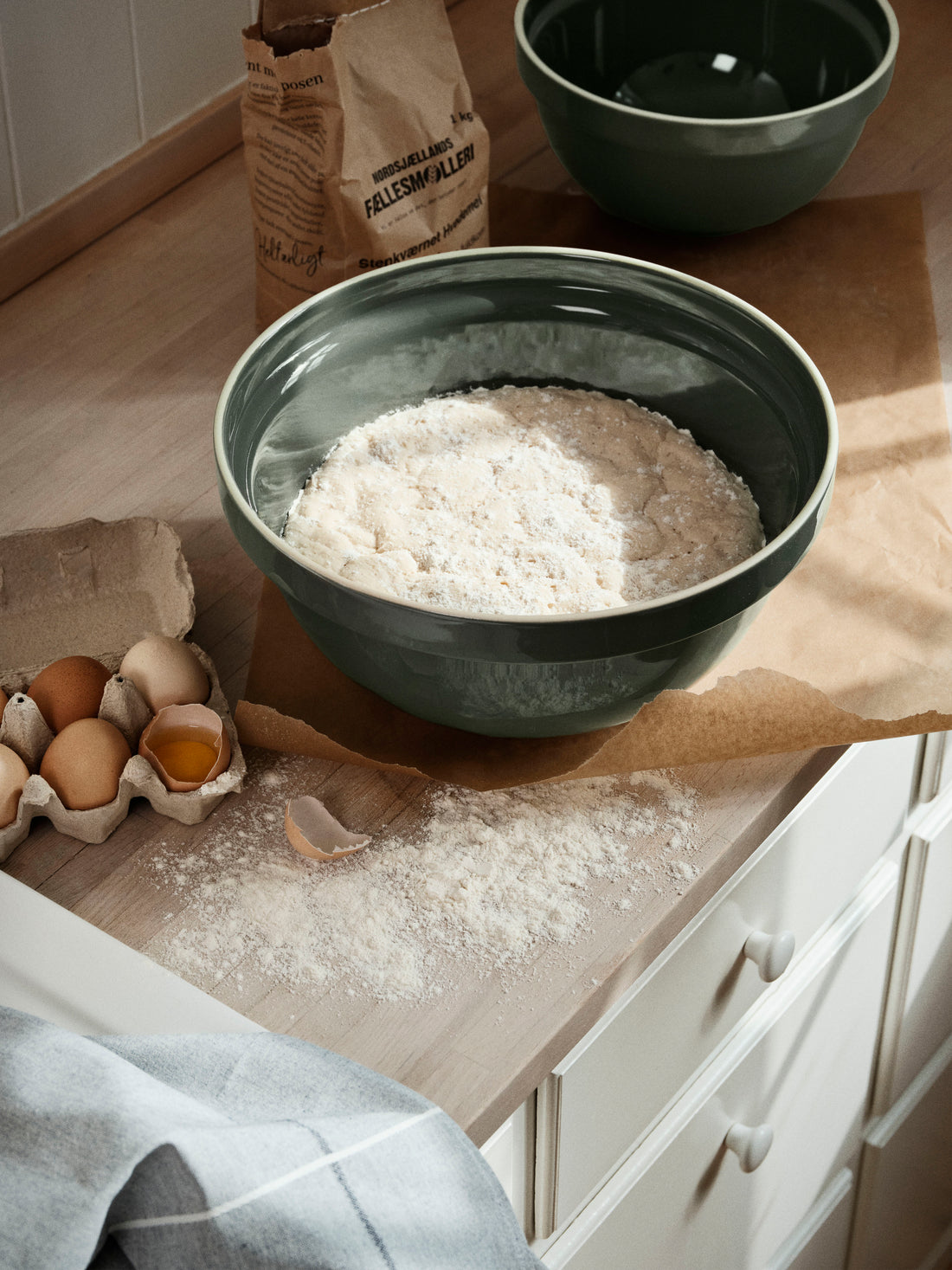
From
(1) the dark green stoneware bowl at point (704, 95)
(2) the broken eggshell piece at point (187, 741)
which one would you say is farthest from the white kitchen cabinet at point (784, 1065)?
(1) the dark green stoneware bowl at point (704, 95)

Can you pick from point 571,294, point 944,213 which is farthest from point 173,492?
point 944,213

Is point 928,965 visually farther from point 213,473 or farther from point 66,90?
point 66,90

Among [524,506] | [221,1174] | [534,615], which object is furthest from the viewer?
[524,506]

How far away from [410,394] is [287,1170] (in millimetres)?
563

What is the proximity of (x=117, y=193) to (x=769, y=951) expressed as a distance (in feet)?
2.90

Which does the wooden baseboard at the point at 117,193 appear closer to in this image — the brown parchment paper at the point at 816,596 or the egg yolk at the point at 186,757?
the brown parchment paper at the point at 816,596

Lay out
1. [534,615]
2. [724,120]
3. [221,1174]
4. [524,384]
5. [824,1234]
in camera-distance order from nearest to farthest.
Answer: [221,1174] < [534,615] < [524,384] < [724,120] < [824,1234]

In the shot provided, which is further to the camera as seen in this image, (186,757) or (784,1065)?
(784,1065)

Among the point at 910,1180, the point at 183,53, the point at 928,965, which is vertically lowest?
the point at 910,1180

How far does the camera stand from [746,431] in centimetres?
90

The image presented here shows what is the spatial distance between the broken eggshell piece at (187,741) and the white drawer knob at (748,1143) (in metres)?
0.51

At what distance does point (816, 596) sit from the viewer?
920mm

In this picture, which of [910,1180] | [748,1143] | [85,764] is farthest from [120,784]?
[910,1180]

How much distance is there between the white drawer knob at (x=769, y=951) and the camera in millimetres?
883
